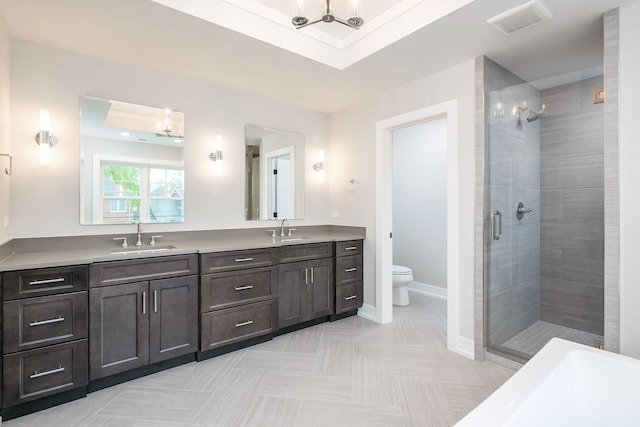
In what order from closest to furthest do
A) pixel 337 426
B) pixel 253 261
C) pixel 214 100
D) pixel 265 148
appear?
pixel 337 426
pixel 253 261
pixel 214 100
pixel 265 148

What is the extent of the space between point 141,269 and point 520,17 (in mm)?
3009

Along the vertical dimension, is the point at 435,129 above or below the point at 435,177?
above

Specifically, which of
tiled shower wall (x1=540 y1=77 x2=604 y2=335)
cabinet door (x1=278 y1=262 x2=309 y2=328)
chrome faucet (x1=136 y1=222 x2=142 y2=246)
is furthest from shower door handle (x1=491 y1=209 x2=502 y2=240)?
chrome faucet (x1=136 y1=222 x2=142 y2=246)

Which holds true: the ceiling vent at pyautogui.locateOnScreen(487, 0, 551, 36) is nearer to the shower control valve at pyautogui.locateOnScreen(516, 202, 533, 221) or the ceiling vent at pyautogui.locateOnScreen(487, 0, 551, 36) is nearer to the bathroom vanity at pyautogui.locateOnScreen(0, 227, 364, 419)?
the shower control valve at pyautogui.locateOnScreen(516, 202, 533, 221)

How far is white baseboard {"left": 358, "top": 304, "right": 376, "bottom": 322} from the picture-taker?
3596 mm

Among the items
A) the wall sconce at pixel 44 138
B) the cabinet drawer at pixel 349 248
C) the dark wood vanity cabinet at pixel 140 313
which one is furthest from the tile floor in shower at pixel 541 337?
the wall sconce at pixel 44 138

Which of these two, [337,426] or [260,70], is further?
→ [260,70]

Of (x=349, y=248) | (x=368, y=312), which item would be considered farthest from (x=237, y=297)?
(x=368, y=312)

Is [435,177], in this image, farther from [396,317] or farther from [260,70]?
[260,70]

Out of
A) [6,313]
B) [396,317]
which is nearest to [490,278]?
[396,317]

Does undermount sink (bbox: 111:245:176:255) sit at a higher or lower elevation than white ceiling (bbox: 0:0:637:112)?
lower

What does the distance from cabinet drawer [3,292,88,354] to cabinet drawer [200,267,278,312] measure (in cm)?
78

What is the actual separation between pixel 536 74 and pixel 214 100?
3029mm

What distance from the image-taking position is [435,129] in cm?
459
